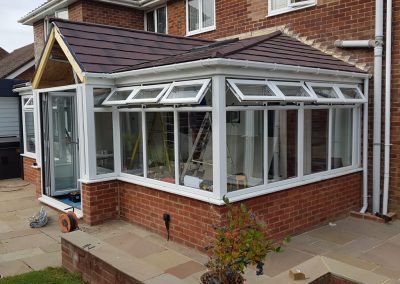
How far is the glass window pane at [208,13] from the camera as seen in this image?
35.4ft

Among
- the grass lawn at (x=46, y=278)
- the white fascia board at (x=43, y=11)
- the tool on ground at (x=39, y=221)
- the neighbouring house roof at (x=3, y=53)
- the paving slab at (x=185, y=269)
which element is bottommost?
the grass lawn at (x=46, y=278)

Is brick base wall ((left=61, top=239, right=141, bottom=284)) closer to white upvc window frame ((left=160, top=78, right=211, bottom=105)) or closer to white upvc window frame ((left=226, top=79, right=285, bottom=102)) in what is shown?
white upvc window frame ((left=160, top=78, right=211, bottom=105))

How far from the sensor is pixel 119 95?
693 cm

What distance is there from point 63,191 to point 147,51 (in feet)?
11.8

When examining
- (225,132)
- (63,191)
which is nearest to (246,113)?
(225,132)

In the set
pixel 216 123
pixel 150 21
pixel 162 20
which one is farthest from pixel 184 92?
pixel 150 21

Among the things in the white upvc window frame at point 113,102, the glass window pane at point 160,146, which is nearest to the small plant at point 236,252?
the glass window pane at point 160,146

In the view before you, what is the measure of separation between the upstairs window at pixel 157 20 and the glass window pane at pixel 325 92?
690cm

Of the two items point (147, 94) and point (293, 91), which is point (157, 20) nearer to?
point (147, 94)

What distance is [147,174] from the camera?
6.75 meters

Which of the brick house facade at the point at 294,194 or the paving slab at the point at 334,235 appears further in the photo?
the paving slab at the point at 334,235

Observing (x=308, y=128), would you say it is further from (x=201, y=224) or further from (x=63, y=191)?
(x=63, y=191)

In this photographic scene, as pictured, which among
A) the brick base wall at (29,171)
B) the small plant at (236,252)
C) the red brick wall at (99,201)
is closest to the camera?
the small plant at (236,252)

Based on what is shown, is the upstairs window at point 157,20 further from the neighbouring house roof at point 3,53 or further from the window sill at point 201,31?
the neighbouring house roof at point 3,53
